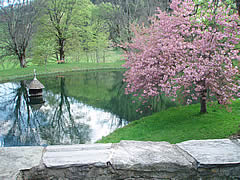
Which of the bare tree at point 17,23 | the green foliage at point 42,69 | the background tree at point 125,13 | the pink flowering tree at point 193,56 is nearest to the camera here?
the pink flowering tree at point 193,56

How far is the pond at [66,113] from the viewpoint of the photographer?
8.84 m

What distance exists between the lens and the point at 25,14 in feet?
85.1

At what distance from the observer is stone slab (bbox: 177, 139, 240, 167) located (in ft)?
7.72

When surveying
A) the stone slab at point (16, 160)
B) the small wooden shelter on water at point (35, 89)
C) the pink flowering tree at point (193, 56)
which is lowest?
the small wooden shelter on water at point (35, 89)

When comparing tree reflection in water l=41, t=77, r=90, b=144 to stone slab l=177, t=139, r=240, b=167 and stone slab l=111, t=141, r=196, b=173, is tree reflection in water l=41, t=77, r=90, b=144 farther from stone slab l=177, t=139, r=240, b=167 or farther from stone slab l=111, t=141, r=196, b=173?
stone slab l=177, t=139, r=240, b=167

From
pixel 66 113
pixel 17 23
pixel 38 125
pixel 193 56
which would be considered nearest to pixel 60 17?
pixel 17 23

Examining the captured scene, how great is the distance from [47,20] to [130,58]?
83.7 feet

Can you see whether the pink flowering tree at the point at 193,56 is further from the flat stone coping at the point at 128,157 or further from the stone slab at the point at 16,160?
the stone slab at the point at 16,160

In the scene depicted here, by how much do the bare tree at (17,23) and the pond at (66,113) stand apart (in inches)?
337

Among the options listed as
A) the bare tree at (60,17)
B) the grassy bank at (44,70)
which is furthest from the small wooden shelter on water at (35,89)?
the bare tree at (60,17)

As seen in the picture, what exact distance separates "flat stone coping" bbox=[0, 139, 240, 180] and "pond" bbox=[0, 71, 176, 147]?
18.6ft

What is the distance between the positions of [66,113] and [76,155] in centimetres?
968

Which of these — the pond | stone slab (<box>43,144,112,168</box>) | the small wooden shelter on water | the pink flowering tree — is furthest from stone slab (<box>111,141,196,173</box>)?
the small wooden shelter on water

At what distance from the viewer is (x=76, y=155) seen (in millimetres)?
2480
